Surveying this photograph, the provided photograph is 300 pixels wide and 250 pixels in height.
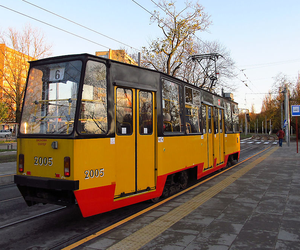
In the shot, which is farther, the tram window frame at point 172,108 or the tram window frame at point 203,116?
the tram window frame at point 203,116

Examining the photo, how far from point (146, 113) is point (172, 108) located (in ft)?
3.95

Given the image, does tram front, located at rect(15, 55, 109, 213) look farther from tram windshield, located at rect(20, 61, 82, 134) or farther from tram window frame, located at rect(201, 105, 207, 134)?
tram window frame, located at rect(201, 105, 207, 134)

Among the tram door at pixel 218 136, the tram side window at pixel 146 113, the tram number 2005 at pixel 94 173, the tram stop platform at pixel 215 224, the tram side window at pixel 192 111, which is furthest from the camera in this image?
the tram door at pixel 218 136

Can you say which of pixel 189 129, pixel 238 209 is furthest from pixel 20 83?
pixel 238 209

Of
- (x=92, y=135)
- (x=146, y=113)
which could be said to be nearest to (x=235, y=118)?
(x=146, y=113)

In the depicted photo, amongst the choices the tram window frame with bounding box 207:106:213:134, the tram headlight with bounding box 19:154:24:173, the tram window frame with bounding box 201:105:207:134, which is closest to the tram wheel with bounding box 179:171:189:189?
the tram window frame with bounding box 201:105:207:134

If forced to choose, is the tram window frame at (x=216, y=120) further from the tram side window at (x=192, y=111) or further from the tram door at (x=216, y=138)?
the tram side window at (x=192, y=111)

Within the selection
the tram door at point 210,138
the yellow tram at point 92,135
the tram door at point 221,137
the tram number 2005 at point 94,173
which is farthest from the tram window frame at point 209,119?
the tram number 2005 at point 94,173

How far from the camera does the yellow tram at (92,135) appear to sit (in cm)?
448

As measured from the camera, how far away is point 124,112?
5340mm

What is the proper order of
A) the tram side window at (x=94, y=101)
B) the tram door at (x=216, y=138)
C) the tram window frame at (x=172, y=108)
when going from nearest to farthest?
the tram side window at (x=94, y=101) < the tram window frame at (x=172, y=108) < the tram door at (x=216, y=138)

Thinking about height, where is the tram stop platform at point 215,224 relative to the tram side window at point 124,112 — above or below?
below

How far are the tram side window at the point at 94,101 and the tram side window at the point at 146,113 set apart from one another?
1016 mm

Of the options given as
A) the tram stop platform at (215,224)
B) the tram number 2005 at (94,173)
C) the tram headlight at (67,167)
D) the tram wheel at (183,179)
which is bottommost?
the tram stop platform at (215,224)
